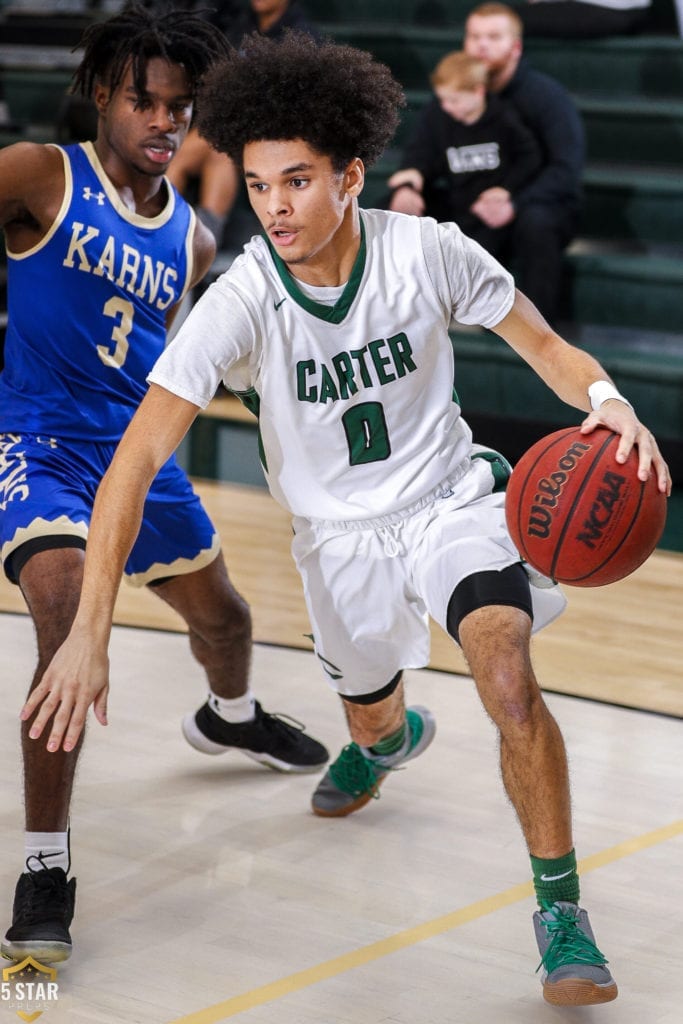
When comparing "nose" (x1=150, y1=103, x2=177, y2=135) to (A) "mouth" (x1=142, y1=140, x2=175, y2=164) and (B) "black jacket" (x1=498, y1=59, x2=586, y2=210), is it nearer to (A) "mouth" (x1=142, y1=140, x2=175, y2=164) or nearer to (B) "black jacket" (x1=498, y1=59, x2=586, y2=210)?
(A) "mouth" (x1=142, y1=140, x2=175, y2=164)

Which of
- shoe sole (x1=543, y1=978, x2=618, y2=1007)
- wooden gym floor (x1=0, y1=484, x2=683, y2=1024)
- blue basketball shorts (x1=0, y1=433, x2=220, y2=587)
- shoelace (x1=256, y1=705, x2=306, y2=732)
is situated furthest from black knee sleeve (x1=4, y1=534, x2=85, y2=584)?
shoe sole (x1=543, y1=978, x2=618, y2=1007)

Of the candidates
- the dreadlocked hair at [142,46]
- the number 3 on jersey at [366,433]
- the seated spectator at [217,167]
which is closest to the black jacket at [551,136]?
the seated spectator at [217,167]

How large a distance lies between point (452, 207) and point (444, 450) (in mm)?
4877

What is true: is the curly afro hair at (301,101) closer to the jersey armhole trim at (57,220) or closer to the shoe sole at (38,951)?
the jersey armhole trim at (57,220)

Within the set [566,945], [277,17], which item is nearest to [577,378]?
[566,945]

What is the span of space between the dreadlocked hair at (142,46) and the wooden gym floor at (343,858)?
5.76 ft

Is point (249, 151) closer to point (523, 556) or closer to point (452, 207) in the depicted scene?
point (523, 556)

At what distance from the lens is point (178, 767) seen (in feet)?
13.1

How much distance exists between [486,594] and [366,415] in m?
0.47

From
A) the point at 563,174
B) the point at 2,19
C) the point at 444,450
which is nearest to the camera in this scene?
the point at 444,450

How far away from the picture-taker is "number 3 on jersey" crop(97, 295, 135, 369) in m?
3.55

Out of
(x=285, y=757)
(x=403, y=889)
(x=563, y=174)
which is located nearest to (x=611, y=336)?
(x=563, y=174)

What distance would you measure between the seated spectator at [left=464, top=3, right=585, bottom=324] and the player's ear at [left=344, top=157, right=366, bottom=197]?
15.1ft

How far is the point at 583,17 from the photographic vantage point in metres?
8.73
